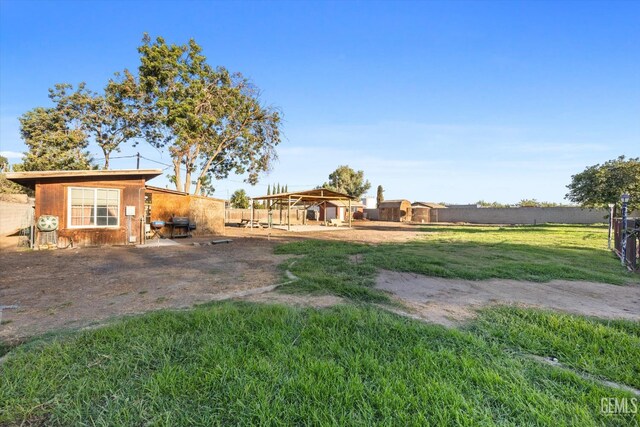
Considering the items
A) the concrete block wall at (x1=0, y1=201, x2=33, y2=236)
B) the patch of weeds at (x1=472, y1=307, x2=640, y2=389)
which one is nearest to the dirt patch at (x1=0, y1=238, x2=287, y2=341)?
the patch of weeds at (x1=472, y1=307, x2=640, y2=389)

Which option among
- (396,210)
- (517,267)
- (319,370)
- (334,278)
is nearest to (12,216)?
(334,278)

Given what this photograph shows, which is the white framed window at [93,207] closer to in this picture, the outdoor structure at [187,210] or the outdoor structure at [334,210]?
the outdoor structure at [187,210]

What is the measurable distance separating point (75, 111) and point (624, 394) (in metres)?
30.4

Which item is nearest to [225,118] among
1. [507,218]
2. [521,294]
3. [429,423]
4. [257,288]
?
[257,288]

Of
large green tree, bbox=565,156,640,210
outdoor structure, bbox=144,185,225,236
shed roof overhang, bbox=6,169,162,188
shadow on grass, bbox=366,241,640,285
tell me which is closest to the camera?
shadow on grass, bbox=366,241,640,285

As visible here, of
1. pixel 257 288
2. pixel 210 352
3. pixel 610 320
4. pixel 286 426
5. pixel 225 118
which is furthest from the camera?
pixel 225 118

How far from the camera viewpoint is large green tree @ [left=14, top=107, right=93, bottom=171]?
2236 centimetres

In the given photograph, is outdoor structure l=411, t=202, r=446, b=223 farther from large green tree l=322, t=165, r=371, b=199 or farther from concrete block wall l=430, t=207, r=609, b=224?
large green tree l=322, t=165, r=371, b=199

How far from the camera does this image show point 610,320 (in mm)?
3543

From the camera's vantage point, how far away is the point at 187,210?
16141 millimetres

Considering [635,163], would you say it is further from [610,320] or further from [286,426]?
[286,426]

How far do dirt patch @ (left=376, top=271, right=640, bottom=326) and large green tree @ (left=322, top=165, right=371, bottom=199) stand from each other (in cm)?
5119

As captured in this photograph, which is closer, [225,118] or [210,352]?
[210,352]

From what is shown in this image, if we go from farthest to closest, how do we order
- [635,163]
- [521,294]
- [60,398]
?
[635,163], [521,294], [60,398]
